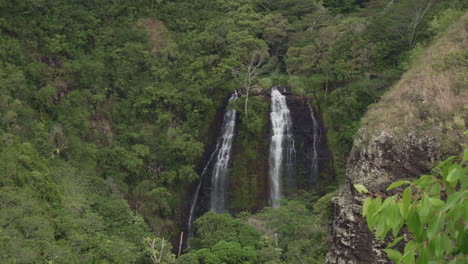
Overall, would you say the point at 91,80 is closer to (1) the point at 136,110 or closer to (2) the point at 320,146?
(1) the point at 136,110

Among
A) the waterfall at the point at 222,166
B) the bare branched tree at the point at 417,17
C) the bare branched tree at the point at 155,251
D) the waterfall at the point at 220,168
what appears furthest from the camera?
the bare branched tree at the point at 417,17

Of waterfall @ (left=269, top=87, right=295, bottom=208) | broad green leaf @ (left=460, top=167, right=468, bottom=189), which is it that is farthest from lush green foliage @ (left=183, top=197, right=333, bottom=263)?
broad green leaf @ (left=460, top=167, right=468, bottom=189)

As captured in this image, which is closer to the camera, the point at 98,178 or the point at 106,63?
the point at 98,178

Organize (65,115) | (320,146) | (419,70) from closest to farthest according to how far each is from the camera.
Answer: (419,70) < (65,115) < (320,146)

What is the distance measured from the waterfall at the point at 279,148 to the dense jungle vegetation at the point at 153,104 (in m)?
1.09

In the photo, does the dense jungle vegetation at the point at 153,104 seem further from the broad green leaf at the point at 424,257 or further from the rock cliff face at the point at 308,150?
the broad green leaf at the point at 424,257

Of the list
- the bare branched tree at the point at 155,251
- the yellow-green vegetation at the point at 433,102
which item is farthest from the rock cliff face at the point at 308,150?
the yellow-green vegetation at the point at 433,102

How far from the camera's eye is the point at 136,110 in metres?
26.1

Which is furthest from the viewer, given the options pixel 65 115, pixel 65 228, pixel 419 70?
pixel 65 115

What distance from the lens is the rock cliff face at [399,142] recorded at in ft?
35.3

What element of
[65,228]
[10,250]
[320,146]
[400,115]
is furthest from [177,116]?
[400,115]

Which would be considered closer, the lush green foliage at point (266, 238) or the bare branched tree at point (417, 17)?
the lush green foliage at point (266, 238)

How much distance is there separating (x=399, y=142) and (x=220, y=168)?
48.9 feet

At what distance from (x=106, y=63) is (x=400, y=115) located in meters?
21.8
